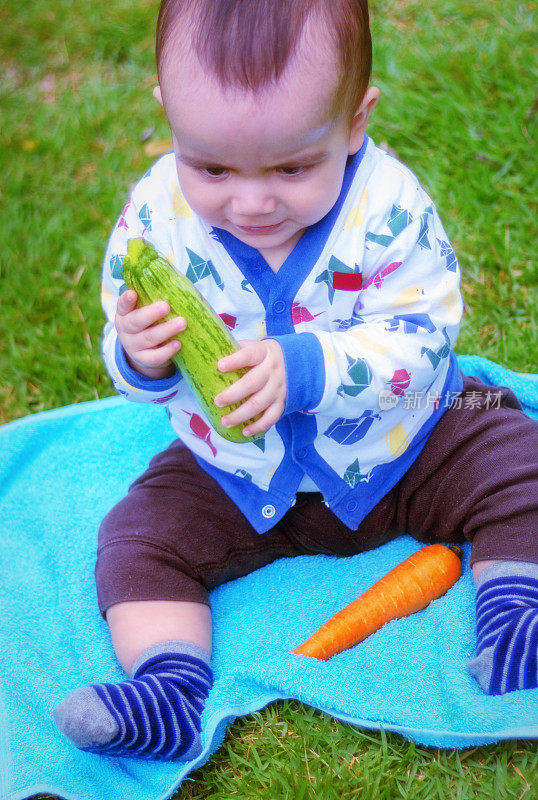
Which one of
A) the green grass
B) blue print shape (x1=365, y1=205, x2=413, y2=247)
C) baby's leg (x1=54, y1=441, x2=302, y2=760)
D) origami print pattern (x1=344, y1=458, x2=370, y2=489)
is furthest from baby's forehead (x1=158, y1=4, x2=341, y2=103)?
the green grass

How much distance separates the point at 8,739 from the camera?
2.37m

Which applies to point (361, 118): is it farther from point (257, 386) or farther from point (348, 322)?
point (257, 386)

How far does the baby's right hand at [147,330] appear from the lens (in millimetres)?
2096

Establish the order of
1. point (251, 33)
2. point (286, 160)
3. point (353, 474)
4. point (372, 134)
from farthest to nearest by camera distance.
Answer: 1. point (372, 134)
2. point (353, 474)
3. point (286, 160)
4. point (251, 33)

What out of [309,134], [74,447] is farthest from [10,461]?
[309,134]

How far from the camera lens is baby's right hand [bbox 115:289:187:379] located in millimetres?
2096

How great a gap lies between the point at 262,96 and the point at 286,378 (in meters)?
0.69

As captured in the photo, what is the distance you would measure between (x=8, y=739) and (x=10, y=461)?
45.1 inches

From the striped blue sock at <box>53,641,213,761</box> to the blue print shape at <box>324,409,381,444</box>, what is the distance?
0.75 m

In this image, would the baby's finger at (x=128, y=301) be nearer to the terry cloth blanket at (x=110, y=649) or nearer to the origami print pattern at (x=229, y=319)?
the origami print pattern at (x=229, y=319)

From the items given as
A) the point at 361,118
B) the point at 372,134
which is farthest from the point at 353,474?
the point at 372,134

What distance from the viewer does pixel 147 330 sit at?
216 centimetres

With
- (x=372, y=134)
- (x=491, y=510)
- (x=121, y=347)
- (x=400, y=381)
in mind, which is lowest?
(x=491, y=510)

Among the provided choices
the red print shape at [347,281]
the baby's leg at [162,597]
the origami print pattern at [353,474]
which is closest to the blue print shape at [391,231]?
the red print shape at [347,281]
